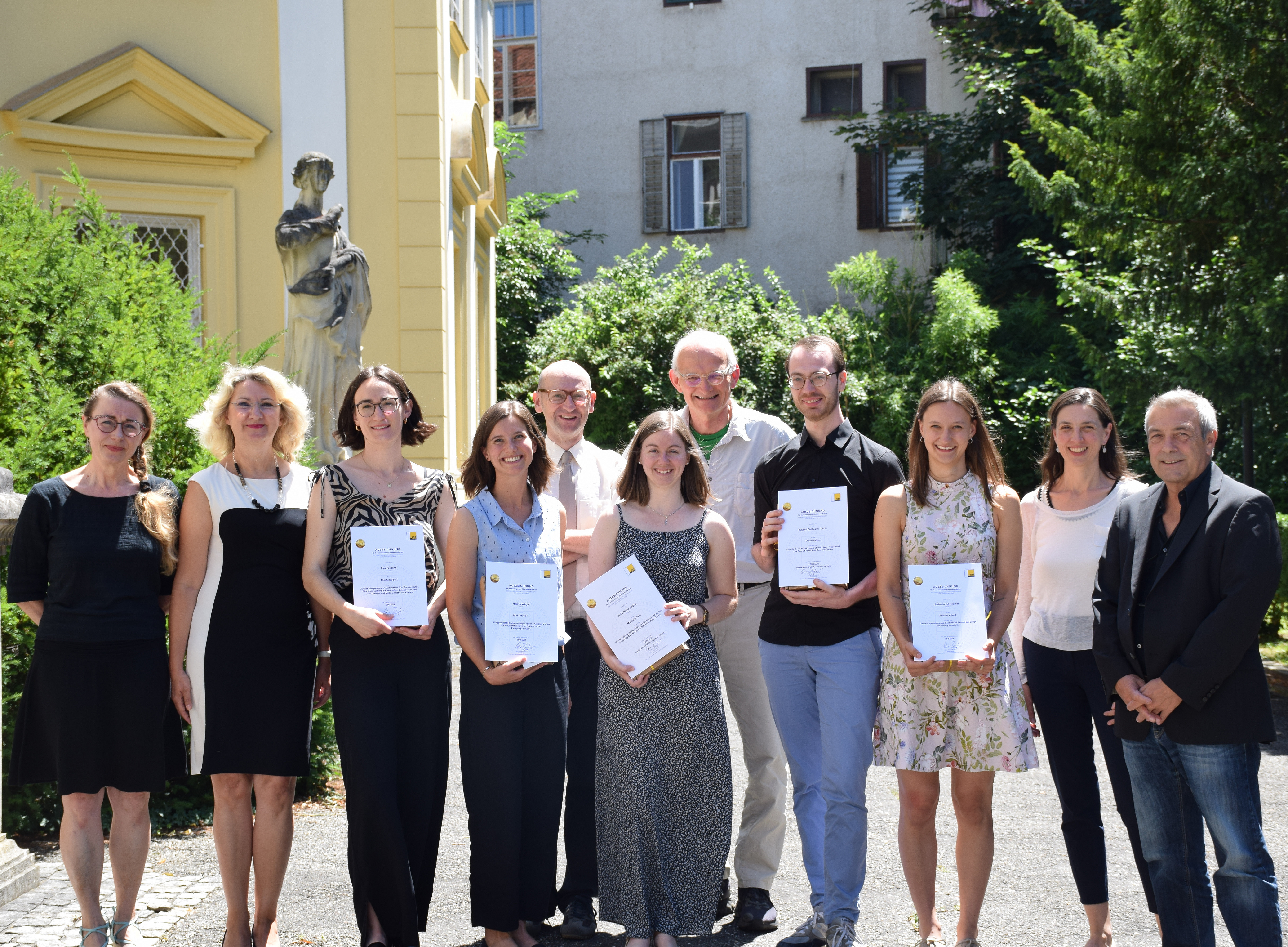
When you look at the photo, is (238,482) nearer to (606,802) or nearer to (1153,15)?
(606,802)

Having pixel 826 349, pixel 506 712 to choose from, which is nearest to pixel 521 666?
pixel 506 712

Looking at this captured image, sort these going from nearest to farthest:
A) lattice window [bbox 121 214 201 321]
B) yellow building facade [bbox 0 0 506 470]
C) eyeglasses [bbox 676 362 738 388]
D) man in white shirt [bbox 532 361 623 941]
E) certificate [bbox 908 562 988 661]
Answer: certificate [bbox 908 562 988 661] → man in white shirt [bbox 532 361 623 941] → eyeglasses [bbox 676 362 738 388] → yellow building facade [bbox 0 0 506 470] → lattice window [bbox 121 214 201 321]

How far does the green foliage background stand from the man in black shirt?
10.4 ft

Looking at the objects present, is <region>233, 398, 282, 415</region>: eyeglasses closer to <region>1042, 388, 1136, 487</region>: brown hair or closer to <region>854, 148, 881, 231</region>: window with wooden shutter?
<region>1042, 388, 1136, 487</region>: brown hair

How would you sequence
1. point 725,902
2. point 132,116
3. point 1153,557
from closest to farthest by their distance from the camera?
point 1153,557 < point 725,902 < point 132,116

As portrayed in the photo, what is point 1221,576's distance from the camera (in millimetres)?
3928

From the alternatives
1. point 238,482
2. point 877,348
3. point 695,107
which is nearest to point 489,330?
point 877,348

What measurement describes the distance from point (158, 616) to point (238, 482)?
23.4 inches

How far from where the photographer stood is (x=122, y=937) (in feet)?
15.0

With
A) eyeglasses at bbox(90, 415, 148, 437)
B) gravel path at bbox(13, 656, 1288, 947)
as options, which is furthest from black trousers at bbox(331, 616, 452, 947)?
eyeglasses at bbox(90, 415, 148, 437)

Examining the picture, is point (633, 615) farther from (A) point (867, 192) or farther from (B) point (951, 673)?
(A) point (867, 192)

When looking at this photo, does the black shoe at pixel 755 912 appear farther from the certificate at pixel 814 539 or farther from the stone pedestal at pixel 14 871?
the stone pedestal at pixel 14 871

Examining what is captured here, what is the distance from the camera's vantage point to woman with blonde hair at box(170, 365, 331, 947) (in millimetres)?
4484

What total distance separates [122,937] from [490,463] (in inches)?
88.6
